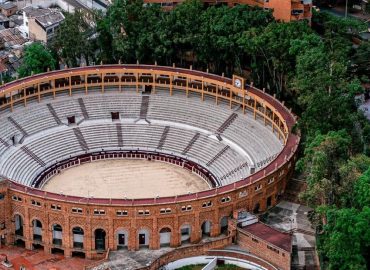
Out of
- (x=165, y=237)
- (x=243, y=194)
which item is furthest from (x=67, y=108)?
(x=243, y=194)

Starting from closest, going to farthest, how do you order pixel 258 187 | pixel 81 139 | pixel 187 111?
pixel 258 187 < pixel 81 139 < pixel 187 111

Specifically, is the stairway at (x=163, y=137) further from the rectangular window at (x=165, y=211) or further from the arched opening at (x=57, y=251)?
the arched opening at (x=57, y=251)

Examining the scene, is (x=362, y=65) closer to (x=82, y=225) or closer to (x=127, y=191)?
(x=127, y=191)

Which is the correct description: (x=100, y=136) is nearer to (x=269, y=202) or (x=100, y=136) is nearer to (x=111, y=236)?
(x=111, y=236)

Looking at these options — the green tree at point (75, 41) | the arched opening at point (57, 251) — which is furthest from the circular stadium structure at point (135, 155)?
the green tree at point (75, 41)

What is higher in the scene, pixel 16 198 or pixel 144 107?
pixel 144 107

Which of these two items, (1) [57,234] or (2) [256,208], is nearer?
(1) [57,234]

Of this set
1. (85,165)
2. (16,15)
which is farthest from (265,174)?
(16,15)

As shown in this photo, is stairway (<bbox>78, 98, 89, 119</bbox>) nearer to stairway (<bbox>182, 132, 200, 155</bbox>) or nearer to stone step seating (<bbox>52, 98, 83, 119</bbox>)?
stone step seating (<bbox>52, 98, 83, 119</bbox>)
